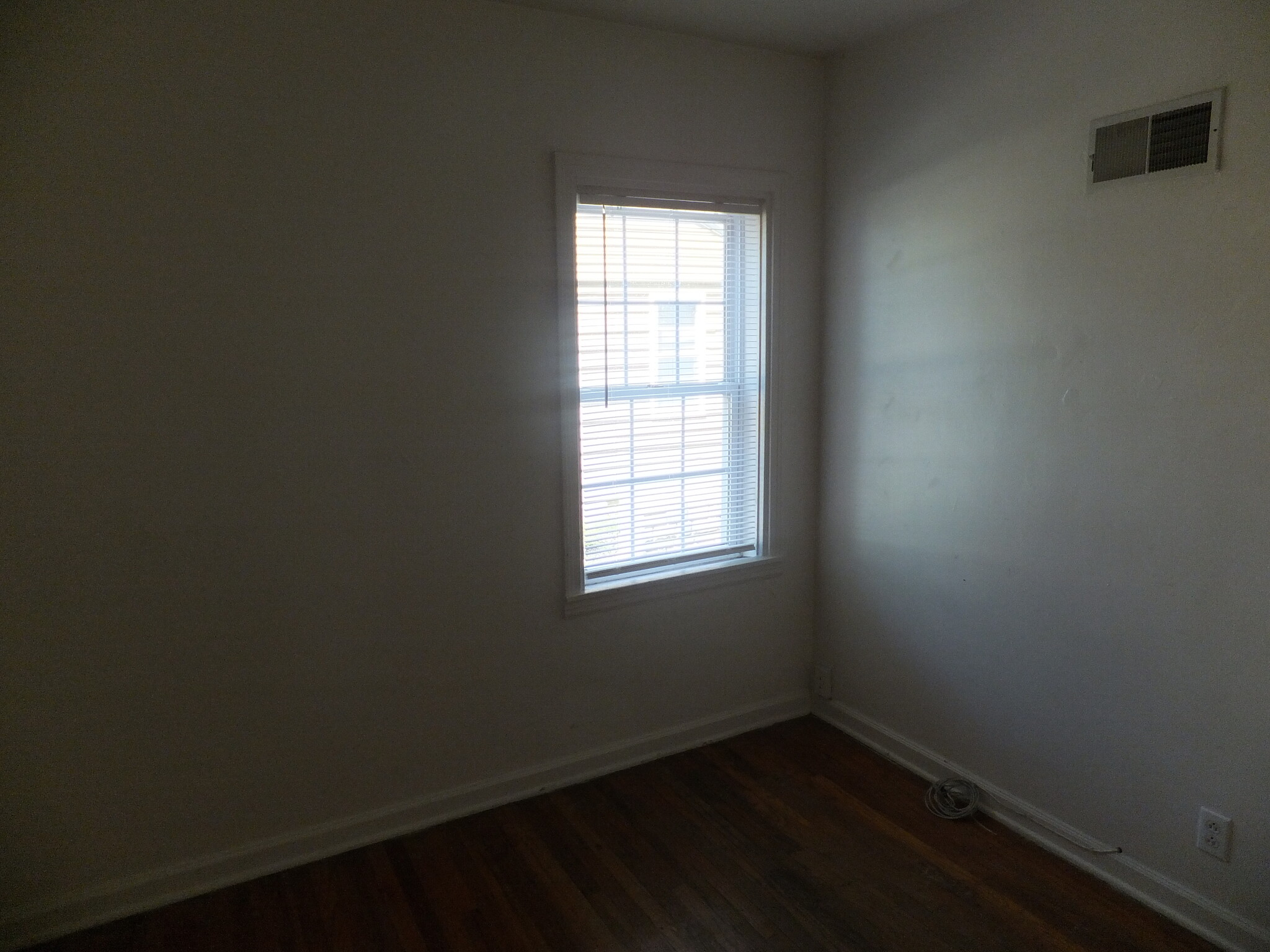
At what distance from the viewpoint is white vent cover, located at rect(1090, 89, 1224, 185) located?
6.94 ft

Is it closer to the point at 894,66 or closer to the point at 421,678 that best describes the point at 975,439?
the point at 894,66

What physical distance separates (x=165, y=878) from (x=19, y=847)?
1.28 ft

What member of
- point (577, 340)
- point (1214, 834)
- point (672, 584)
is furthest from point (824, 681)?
point (577, 340)

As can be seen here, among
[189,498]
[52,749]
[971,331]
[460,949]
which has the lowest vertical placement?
[460,949]

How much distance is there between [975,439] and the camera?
2.82 meters

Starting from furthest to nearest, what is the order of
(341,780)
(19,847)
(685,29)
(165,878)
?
(685,29), (341,780), (165,878), (19,847)

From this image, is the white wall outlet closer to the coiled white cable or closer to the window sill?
the window sill

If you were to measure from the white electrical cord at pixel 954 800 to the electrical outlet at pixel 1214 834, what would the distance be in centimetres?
53

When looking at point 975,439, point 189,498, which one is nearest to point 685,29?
point 975,439

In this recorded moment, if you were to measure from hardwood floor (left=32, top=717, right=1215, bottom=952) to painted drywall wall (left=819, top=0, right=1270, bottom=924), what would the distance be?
31 cm

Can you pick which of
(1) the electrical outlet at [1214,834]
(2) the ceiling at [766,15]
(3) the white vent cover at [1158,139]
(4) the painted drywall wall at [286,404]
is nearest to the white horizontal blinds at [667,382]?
(4) the painted drywall wall at [286,404]

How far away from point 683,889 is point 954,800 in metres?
1.06

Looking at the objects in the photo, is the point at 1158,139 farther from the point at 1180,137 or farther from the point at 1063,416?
the point at 1063,416

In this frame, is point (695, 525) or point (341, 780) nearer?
point (341, 780)
